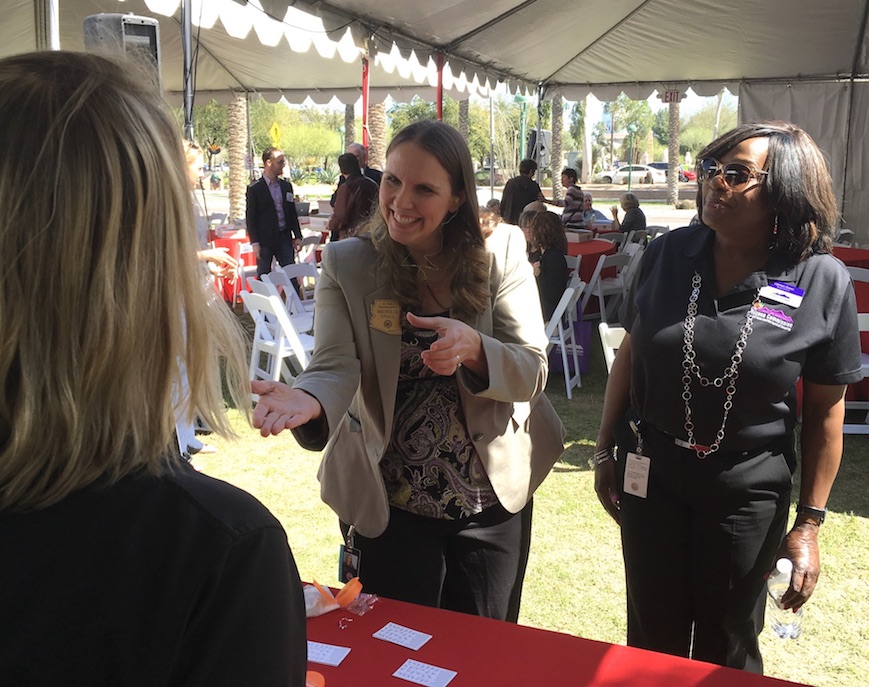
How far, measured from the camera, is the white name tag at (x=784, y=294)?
75.5 inches

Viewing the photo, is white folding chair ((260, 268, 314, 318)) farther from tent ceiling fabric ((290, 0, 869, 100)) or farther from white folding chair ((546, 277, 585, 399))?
tent ceiling fabric ((290, 0, 869, 100))

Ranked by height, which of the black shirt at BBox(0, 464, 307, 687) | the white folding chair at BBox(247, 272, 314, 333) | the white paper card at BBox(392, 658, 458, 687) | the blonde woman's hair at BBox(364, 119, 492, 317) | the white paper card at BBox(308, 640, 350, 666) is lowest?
the white paper card at BBox(308, 640, 350, 666)

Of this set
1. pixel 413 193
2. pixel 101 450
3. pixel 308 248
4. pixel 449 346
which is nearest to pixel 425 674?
pixel 449 346

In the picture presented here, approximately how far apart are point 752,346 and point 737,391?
0.38 ft

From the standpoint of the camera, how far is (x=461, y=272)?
198 centimetres

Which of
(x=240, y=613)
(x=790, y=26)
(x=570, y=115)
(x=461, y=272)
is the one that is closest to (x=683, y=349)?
(x=461, y=272)

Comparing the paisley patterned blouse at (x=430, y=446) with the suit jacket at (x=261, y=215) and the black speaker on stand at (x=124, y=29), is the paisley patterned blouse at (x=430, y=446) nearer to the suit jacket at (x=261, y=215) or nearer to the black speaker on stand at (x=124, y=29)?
the black speaker on stand at (x=124, y=29)

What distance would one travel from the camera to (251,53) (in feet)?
41.5

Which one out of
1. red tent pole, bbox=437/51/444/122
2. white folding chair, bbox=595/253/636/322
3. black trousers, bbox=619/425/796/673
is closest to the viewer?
black trousers, bbox=619/425/796/673

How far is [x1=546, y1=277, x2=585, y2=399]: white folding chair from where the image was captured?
5.91 m

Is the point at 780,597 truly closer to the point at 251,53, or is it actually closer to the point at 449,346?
the point at 449,346

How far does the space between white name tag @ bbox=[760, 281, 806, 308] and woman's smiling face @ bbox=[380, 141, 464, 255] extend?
824 mm

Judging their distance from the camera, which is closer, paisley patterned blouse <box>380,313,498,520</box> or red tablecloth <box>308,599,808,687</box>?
red tablecloth <box>308,599,808,687</box>

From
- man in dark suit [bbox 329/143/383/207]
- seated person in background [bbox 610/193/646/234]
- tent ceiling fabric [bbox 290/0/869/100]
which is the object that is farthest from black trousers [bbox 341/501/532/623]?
seated person in background [bbox 610/193/646/234]
